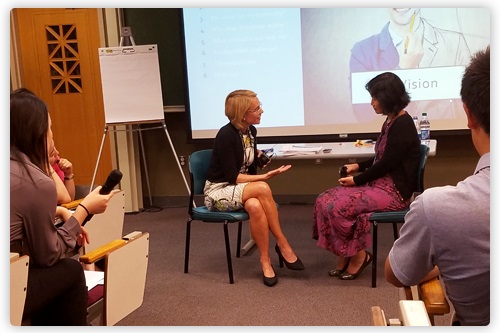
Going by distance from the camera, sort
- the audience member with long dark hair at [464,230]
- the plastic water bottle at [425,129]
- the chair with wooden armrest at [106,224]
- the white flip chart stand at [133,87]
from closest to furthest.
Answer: the audience member with long dark hair at [464,230] → the chair with wooden armrest at [106,224] → the plastic water bottle at [425,129] → the white flip chart stand at [133,87]

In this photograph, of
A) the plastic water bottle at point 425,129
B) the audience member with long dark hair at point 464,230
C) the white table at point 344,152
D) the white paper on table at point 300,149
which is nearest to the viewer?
the audience member with long dark hair at point 464,230

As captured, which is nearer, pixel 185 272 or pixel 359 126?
pixel 185 272

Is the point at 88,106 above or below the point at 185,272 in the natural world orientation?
above

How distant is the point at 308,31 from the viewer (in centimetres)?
439

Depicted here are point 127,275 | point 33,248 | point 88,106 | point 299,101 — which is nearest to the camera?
point 33,248

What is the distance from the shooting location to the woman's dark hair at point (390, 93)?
2.87m

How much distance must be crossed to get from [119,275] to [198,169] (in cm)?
134

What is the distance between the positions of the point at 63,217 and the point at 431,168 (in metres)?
3.34

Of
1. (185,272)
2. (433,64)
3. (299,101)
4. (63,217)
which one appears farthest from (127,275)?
(433,64)

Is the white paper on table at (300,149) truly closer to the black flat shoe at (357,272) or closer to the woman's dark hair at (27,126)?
the black flat shoe at (357,272)

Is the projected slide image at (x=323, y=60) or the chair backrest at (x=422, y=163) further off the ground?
the projected slide image at (x=323, y=60)

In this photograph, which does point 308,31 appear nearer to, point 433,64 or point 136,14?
point 433,64

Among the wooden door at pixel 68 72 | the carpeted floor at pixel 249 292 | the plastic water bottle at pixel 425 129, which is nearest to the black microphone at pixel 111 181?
the carpeted floor at pixel 249 292

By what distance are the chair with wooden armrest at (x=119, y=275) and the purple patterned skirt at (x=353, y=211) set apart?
47.2 inches
